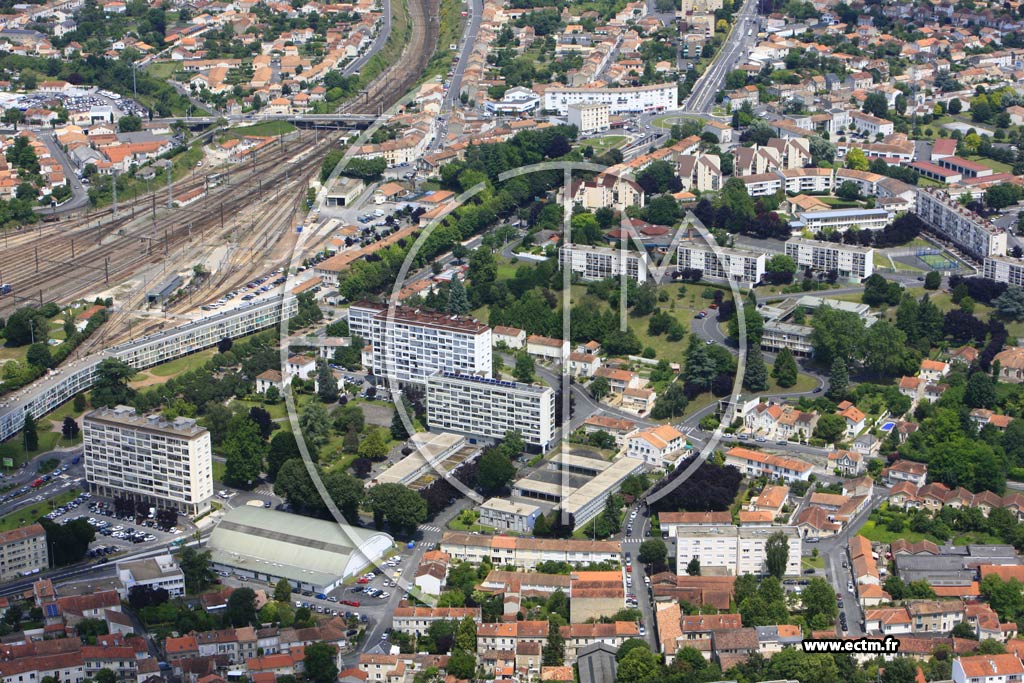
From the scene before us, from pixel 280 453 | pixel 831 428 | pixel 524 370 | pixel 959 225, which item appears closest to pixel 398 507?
pixel 280 453

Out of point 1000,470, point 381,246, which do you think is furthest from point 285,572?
point 381,246

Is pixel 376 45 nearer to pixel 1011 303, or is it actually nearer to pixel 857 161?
pixel 857 161

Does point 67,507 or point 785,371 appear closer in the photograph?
point 67,507

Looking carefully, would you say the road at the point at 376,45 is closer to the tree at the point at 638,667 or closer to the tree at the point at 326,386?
the tree at the point at 326,386

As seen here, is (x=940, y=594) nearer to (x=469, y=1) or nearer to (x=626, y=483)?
(x=626, y=483)

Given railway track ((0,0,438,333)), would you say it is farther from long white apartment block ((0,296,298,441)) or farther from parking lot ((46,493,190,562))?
parking lot ((46,493,190,562))

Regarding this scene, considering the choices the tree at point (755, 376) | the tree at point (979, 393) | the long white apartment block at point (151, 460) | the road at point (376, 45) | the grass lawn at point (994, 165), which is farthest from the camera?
the road at point (376, 45)

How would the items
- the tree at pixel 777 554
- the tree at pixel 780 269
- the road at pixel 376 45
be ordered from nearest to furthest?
the tree at pixel 777 554 → the tree at pixel 780 269 → the road at pixel 376 45

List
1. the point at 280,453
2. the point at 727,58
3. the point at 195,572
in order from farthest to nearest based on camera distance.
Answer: the point at 727,58 < the point at 280,453 < the point at 195,572

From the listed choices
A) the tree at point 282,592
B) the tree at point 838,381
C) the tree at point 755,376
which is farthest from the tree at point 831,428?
the tree at point 282,592
